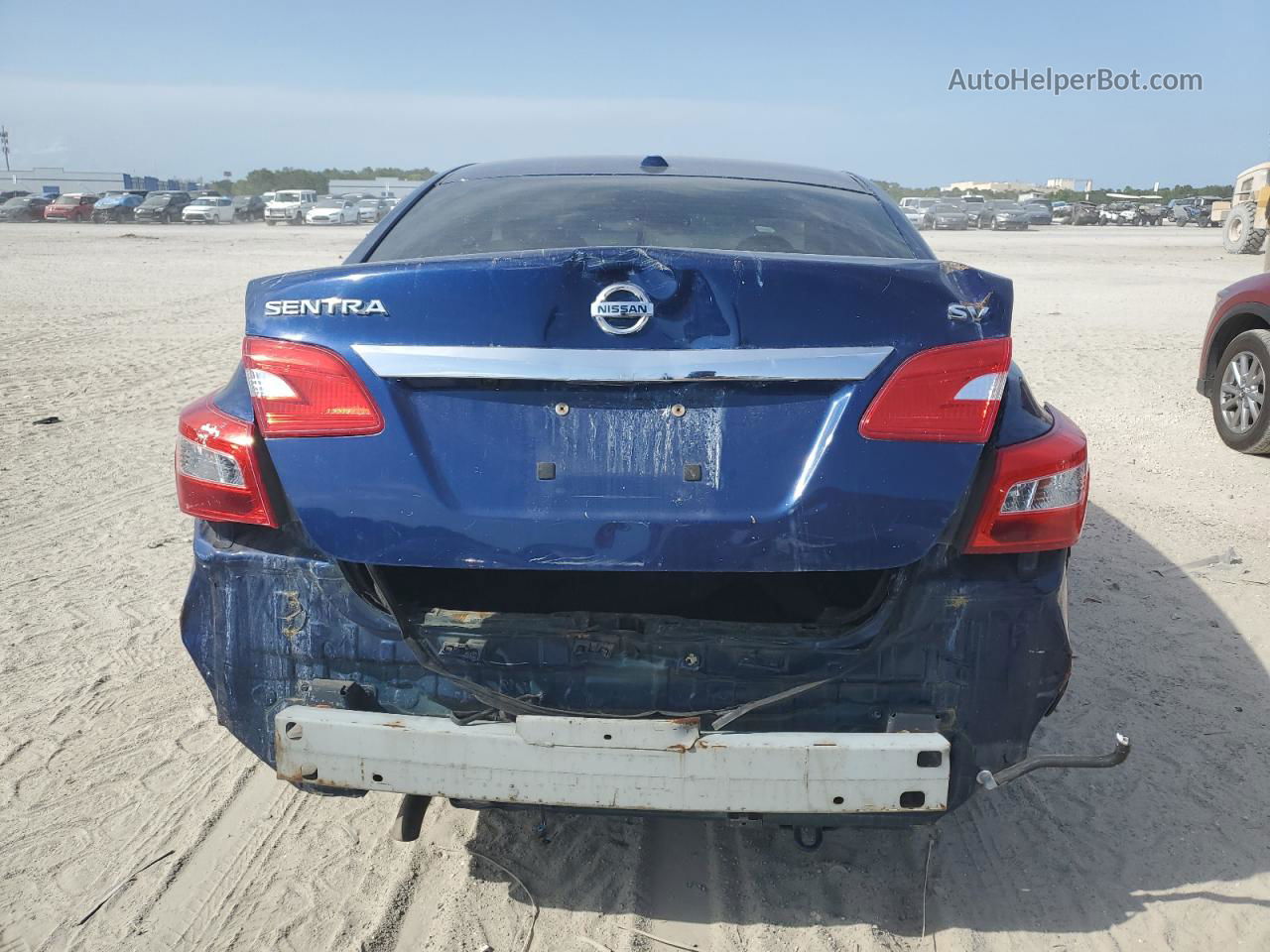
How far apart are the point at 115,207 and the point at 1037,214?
43.9 metres

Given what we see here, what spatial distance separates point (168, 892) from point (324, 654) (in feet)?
2.98

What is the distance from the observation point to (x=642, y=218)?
3.25 metres

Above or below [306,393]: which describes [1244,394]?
below

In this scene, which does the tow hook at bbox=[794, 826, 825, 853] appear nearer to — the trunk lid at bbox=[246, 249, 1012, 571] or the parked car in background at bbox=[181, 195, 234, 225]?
the trunk lid at bbox=[246, 249, 1012, 571]

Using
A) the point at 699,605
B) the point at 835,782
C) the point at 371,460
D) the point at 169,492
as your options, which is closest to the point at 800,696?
the point at 835,782

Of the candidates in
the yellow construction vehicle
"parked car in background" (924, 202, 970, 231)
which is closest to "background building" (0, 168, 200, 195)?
"parked car in background" (924, 202, 970, 231)

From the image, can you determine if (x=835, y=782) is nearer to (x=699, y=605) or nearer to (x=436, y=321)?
(x=699, y=605)

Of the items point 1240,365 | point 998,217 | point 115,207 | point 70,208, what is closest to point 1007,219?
point 998,217

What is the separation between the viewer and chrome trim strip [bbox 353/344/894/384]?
6.88 feet

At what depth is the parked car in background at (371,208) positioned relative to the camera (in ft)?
171

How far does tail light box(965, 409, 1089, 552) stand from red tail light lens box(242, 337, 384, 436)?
129 cm

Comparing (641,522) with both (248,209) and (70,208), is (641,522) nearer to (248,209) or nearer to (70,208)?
(70,208)

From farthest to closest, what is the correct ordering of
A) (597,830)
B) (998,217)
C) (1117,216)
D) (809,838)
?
(1117,216) → (998,217) → (597,830) → (809,838)

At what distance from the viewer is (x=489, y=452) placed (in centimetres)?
213
